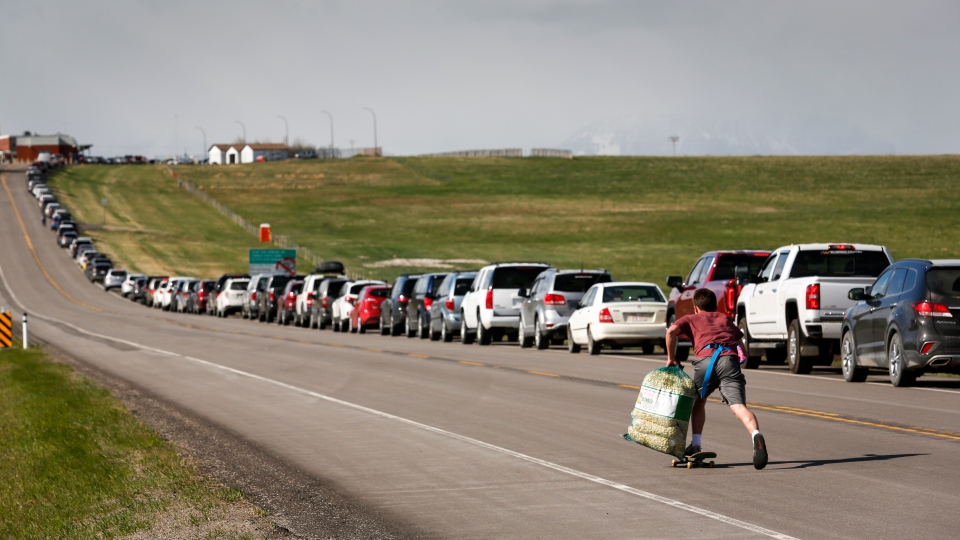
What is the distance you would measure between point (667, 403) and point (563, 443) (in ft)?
7.63

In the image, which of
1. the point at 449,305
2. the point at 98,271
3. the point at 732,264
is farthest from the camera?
the point at 98,271

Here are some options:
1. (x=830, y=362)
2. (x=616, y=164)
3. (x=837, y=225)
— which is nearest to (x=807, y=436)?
(x=830, y=362)

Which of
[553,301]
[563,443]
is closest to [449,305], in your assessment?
[553,301]

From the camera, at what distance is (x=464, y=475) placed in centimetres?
1177

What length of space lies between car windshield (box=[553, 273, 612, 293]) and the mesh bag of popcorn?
63.9 feet

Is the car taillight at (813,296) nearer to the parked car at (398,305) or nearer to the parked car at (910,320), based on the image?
the parked car at (910,320)

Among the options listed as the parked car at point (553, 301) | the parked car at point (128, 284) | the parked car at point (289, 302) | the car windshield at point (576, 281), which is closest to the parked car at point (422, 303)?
the parked car at point (553, 301)

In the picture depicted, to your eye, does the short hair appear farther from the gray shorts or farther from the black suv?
the black suv

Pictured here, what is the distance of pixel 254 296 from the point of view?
5638cm

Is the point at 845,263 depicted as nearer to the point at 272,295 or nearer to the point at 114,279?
the point at 272,295

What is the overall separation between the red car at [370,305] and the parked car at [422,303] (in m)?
3.28

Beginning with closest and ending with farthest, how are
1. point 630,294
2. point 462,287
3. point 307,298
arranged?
1. point 630,294
2. point 462,287
3. point 307,298

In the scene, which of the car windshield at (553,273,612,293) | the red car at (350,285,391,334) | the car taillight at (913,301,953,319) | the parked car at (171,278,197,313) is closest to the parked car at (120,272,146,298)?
the parked car at (171,278,197,313)

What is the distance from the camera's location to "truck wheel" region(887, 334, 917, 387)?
62.7ft
